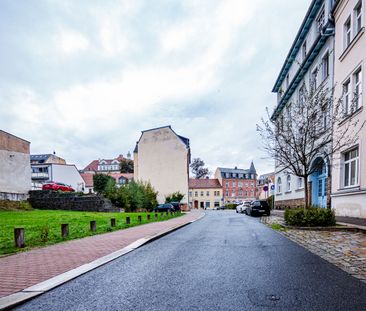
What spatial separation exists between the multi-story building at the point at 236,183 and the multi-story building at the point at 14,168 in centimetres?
5843

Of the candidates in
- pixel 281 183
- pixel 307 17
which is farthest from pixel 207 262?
pixel 281 183

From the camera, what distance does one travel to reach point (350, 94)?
14117 millimetres

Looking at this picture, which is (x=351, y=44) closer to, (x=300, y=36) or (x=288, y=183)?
(x=300, y=36)

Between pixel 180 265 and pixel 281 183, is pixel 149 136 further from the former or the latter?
pixel 180 265

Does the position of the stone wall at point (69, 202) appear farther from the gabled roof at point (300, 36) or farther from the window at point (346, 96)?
the window at point (346, 96)

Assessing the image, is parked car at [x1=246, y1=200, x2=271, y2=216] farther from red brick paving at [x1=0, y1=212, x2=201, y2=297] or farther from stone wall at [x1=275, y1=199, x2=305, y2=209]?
red brick paving at [x1=0, y1=212, x2=201, y2=297]

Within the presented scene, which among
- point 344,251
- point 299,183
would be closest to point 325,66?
point 299,183

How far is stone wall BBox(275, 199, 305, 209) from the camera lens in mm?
22431

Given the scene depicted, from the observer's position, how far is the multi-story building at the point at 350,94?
12320 millimetres

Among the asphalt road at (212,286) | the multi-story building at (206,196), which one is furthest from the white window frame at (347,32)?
the multi-story building at (206,196)

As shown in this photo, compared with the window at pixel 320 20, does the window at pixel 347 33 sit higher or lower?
lower

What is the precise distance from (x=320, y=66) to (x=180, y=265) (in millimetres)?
17983

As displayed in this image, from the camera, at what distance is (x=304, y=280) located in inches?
167

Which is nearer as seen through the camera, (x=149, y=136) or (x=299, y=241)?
(x=299, y=241)
